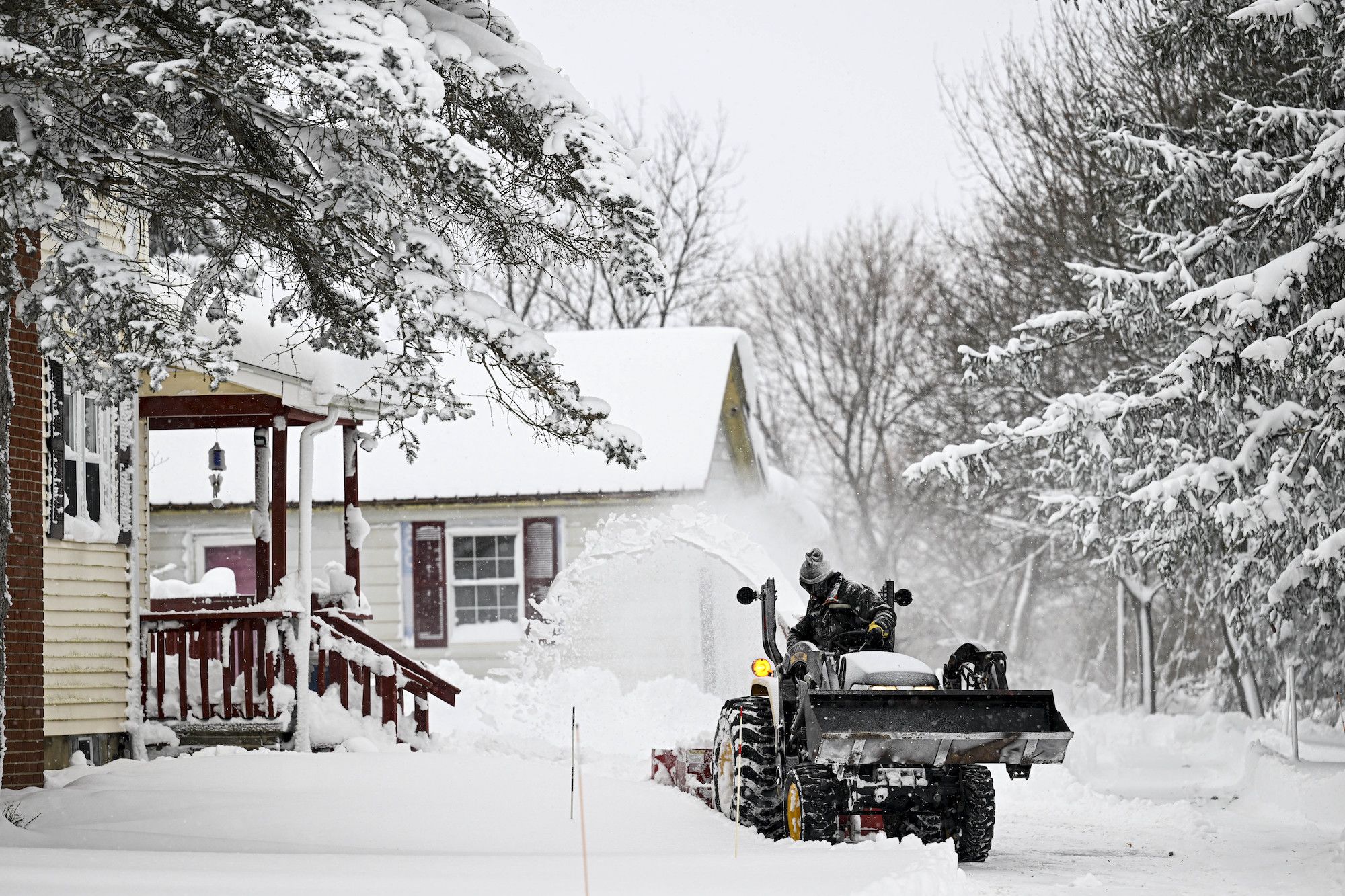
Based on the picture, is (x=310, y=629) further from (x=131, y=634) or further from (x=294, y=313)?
(x=294, y=313)

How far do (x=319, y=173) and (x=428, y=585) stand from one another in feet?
51.1

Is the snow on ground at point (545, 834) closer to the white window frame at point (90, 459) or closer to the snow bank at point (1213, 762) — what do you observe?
the snow bank at point (1213, 762)

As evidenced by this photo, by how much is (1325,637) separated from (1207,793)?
4.49m

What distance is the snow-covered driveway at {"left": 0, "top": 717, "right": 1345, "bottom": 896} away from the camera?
7574 millimetres

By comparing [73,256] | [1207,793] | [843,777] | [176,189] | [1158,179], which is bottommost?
[1207,793]

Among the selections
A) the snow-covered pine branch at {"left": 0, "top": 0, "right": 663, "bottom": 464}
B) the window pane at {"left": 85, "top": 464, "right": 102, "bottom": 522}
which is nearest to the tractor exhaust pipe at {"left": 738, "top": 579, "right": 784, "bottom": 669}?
the snow-covered pine branch at {"left": 0, "top": 0, "right": 663, "bottom": 464}

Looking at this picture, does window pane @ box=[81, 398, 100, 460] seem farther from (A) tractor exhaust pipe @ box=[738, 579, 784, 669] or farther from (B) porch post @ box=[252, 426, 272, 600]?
(A) tractor exhaust pipe @ box=[738, 579, 784, 669]

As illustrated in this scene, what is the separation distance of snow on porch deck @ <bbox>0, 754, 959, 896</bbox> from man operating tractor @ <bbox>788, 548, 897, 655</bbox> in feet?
4.79

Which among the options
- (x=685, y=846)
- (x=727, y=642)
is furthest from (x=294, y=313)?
(x=727, y=642)

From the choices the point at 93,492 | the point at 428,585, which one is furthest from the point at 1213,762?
the point at 93,492

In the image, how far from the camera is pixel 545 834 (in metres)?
9.93

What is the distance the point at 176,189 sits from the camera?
879 cm

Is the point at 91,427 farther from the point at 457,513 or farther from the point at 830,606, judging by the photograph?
the point at 457,513

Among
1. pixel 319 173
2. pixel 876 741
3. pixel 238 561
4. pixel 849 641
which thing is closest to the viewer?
pixel 319 173
